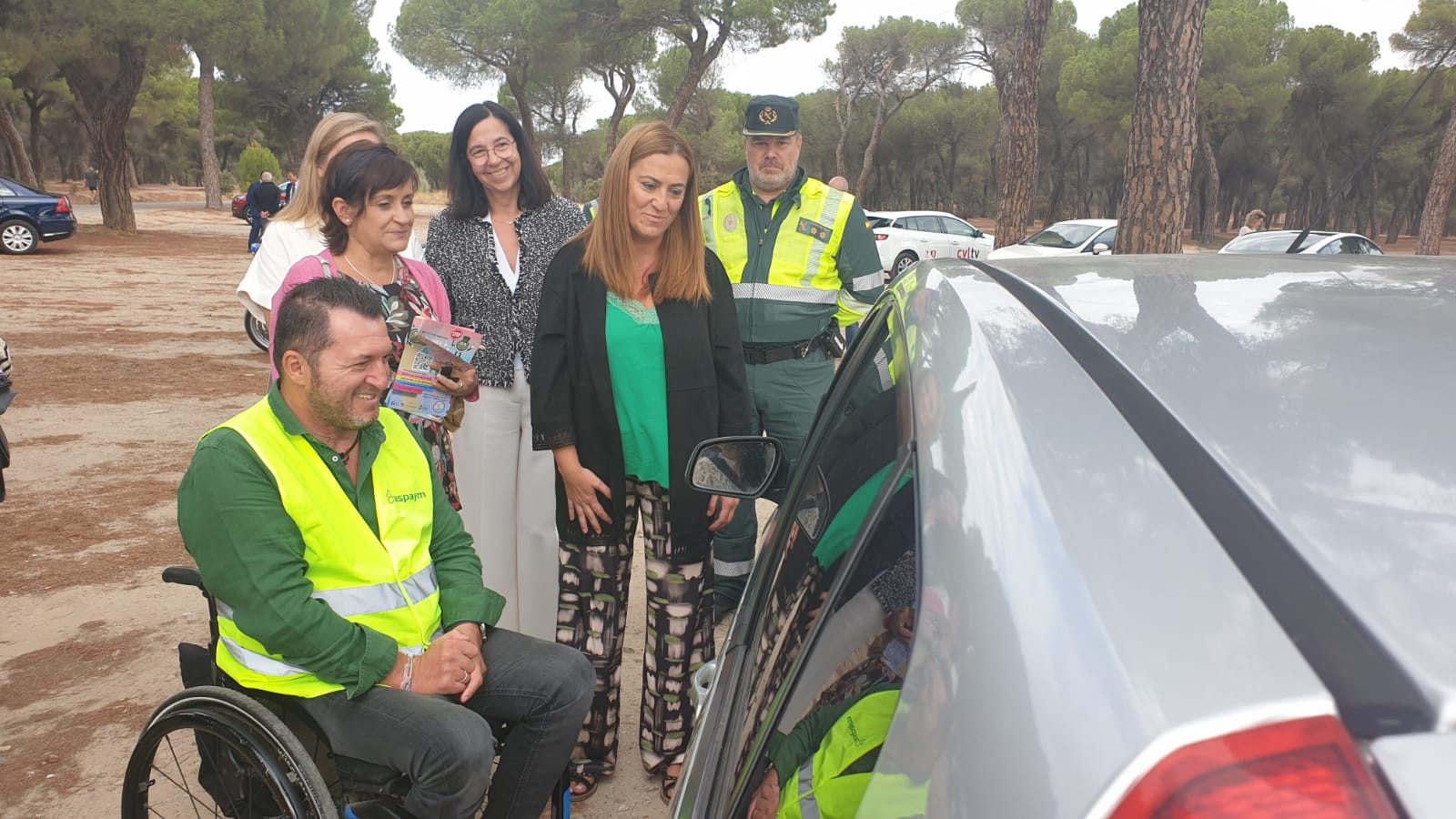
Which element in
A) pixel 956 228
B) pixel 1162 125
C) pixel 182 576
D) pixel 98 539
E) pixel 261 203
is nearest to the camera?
pixel 182 576

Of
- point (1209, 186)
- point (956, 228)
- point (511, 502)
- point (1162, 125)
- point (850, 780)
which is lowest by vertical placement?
point (511, 502)

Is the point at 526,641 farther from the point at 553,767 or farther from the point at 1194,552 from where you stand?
the point at 1194,552

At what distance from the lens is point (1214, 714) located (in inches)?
19.4

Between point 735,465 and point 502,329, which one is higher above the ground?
point 502,329

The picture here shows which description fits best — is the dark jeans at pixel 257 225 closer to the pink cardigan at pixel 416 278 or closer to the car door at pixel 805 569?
the pink cardigan at pixel 416 278

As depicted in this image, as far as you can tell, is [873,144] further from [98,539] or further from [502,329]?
[502,329]

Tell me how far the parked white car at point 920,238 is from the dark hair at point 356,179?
1743 centimetres

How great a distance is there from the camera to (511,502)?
3.30 m

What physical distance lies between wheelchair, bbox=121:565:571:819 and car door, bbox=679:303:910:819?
32.3 inches

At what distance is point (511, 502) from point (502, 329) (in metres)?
0.58

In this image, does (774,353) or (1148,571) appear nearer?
(1148,571)

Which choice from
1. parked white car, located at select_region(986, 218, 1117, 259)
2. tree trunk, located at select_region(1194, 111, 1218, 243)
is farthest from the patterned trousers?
tree trunk, located at select_region(1194, 111, 1218, 243)

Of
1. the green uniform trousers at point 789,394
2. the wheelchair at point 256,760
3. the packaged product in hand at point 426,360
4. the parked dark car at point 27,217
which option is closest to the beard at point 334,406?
the wheelchair at point 256,760

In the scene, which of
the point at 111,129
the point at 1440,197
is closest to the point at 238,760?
the point at 1440,197
